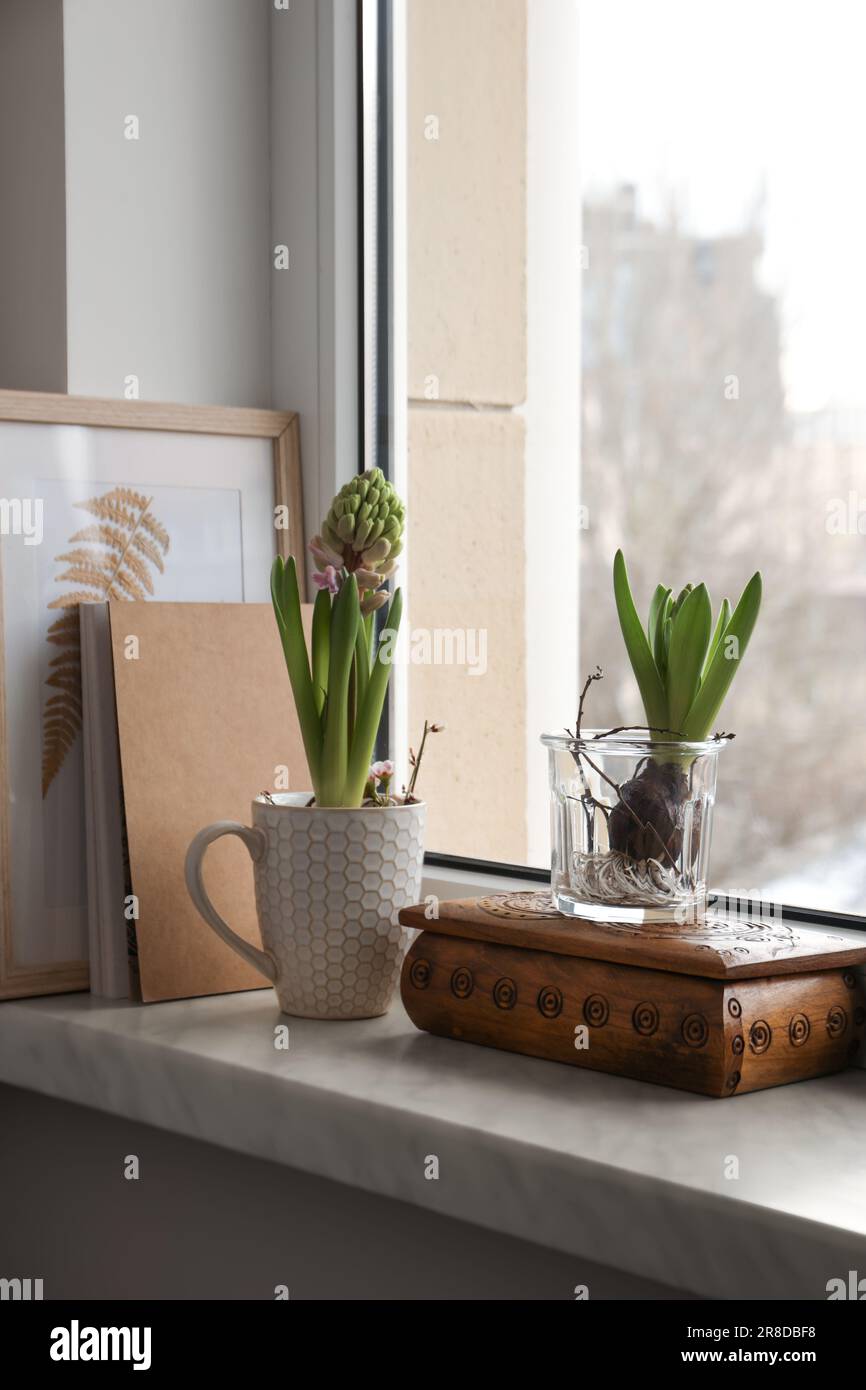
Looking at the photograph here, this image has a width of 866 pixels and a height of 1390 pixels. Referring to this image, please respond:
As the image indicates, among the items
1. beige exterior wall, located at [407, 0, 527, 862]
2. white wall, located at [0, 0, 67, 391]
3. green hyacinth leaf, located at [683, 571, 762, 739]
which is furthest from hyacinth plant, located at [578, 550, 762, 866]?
white wall, located at [0, 0, 67, 391]

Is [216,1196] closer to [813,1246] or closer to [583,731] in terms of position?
[583,731]

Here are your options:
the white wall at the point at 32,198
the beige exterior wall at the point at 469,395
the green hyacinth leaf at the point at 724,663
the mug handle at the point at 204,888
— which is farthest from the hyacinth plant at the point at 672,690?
the white wall at the point at 32,198

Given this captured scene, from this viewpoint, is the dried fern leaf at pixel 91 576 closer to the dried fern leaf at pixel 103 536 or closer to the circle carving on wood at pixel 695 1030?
the dried fern leaf at pixel 103 536

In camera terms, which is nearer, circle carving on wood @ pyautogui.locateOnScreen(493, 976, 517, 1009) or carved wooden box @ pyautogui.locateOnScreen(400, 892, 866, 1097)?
carved wooden box @ pyautogui.locateOnScreen(400, 892, 866, 1097)

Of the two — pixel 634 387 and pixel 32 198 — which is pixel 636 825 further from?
pixel 32 198

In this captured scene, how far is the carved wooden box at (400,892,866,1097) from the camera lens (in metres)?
0.81

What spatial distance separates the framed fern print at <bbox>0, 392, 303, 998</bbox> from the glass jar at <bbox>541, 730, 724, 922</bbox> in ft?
1.24

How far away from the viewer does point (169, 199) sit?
1209 mm

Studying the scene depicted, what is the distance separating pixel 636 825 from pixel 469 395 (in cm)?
59

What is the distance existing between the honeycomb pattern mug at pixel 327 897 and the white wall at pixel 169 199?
407mm

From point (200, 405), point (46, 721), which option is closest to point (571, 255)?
point (200, 405)

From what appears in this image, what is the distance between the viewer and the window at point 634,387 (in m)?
0.99

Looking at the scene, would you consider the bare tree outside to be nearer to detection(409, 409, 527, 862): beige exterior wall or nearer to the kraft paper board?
detection(409, 409, 527, 862): beige exterior wall

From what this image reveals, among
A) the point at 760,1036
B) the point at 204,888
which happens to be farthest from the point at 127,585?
the point at 760,1036
